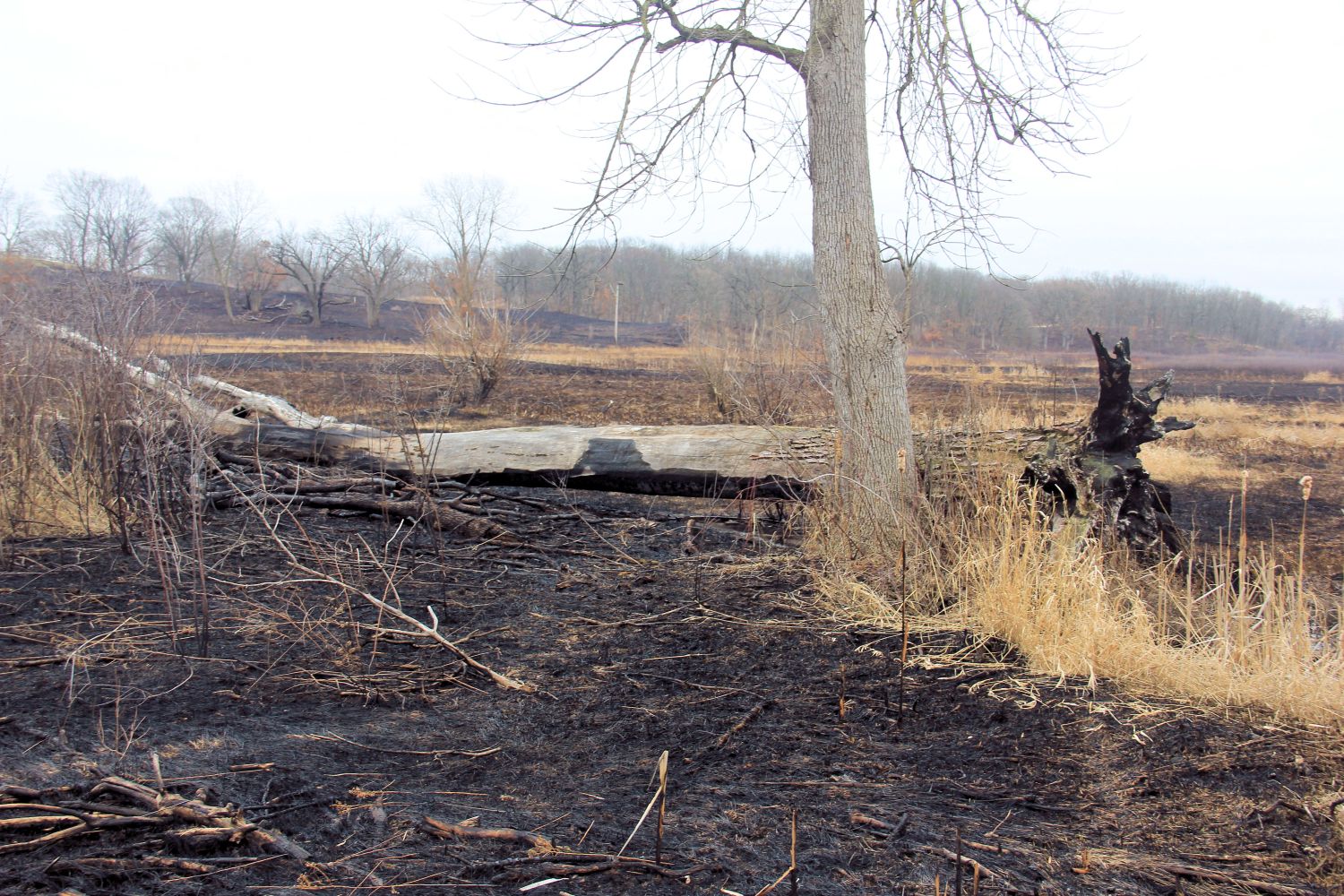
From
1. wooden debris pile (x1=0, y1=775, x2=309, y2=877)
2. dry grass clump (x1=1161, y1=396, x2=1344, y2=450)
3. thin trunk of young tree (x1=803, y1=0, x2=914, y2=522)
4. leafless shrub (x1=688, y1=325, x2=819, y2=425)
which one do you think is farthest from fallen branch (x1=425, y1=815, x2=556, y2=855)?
dry grass clump (x1=1161, y1=396, x2=1344, y2=450)

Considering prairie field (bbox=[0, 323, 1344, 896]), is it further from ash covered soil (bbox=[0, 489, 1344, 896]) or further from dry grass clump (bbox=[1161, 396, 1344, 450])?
dry grass clump (bbox=[1161, 396, 1344, 450])

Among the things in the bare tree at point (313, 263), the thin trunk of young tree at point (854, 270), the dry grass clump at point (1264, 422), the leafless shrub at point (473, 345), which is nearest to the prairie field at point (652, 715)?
the thin trunk of young tree at point (854, 270)

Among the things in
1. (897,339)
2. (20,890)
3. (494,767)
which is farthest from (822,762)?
(897,339)

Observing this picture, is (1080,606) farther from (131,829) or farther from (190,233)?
(190,233)

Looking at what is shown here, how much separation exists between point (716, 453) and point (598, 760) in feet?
15.7

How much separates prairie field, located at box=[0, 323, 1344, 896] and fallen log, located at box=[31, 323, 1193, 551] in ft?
1.26

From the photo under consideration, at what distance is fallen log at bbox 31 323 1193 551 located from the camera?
230 inches

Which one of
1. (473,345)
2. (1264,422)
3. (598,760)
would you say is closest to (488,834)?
(598,760)

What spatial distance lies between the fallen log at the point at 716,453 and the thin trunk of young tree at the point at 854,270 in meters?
0.30

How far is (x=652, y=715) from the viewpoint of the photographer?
3.31 m

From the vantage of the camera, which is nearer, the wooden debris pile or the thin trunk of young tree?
the wooden debris pile

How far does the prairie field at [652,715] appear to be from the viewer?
7.24ft

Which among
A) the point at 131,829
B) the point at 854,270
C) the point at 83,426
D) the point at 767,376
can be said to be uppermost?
the point at 854,270

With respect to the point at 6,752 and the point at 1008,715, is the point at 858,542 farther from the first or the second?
the point at 6,752
